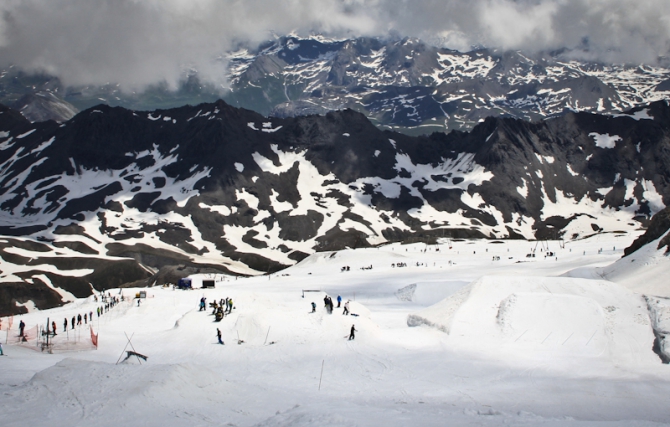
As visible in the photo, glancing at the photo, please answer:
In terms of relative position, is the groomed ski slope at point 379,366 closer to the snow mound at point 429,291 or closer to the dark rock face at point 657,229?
the snow mound at point 429,291

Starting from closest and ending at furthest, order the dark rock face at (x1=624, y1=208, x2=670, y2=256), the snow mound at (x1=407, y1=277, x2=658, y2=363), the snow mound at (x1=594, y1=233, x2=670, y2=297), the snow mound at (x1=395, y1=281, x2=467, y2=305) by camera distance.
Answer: the snow mound at (x1=407, y1=277, x2=658, y2=363), the snow mound at (x1=594, y1=233, x2=670, y2=297), the dark rock face at (x1=624, y1=208, x2=670, y2=256), the snow mound at (x1=395, y1=281, x2=467, y2=305)

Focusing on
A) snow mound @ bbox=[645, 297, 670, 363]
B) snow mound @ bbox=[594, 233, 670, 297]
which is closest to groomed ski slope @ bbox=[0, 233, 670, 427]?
snow mound @ bbox=[594, 233, 670, 297]

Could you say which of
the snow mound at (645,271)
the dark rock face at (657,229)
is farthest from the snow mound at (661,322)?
the dark rock face at (657,229)

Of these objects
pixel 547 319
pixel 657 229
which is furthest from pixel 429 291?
pixel 547 319

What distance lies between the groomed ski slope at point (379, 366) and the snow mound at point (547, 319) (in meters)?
0.11

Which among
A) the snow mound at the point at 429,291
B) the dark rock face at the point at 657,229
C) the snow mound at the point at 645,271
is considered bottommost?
the snow mound at the point at 429,291

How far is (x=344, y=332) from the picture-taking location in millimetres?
40250

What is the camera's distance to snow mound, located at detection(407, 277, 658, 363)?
37781 mm

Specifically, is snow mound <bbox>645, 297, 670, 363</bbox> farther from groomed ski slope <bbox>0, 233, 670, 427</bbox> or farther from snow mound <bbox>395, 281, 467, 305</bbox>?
snow mound <bbox>395, 281, 467, 305</bbox>

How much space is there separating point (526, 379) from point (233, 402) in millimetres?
17177

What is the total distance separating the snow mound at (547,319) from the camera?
3778 cm

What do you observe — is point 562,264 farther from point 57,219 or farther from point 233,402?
point 57,219

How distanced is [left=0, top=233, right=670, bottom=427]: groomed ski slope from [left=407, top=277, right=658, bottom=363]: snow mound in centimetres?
11

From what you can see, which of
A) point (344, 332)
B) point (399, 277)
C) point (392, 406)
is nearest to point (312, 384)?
point (392, 406)
